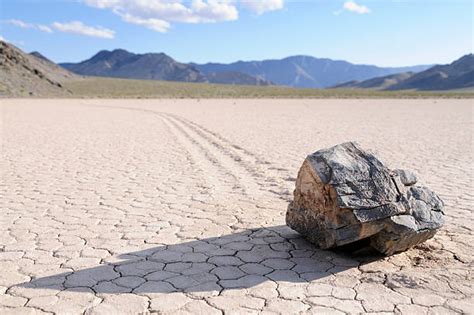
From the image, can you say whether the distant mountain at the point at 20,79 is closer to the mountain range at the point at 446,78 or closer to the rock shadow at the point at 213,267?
the rock shadow at the point at 213,267

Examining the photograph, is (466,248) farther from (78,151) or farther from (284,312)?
(78,151)

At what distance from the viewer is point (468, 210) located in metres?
6.10

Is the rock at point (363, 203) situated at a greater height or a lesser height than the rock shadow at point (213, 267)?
greater

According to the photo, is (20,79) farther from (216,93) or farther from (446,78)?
(446,78)

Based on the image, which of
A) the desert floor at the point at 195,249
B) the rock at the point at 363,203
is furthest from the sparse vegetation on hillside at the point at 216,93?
the rock at the point at 363,203

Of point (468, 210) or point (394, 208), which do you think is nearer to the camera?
point (394, 208)

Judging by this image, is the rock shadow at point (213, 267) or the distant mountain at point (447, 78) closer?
the rock shadow at point (213, 267)

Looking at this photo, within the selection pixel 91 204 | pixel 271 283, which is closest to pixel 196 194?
pixel 91 204

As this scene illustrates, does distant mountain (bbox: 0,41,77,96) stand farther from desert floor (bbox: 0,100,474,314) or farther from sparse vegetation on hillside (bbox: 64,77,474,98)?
desert floor (bbox: 0,100,474,314)

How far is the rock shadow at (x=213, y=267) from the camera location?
3.82 metres

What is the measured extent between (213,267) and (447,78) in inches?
6571

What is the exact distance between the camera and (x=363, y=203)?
158 inches

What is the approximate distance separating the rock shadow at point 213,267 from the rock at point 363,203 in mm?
233

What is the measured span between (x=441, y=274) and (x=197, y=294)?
201 cm
